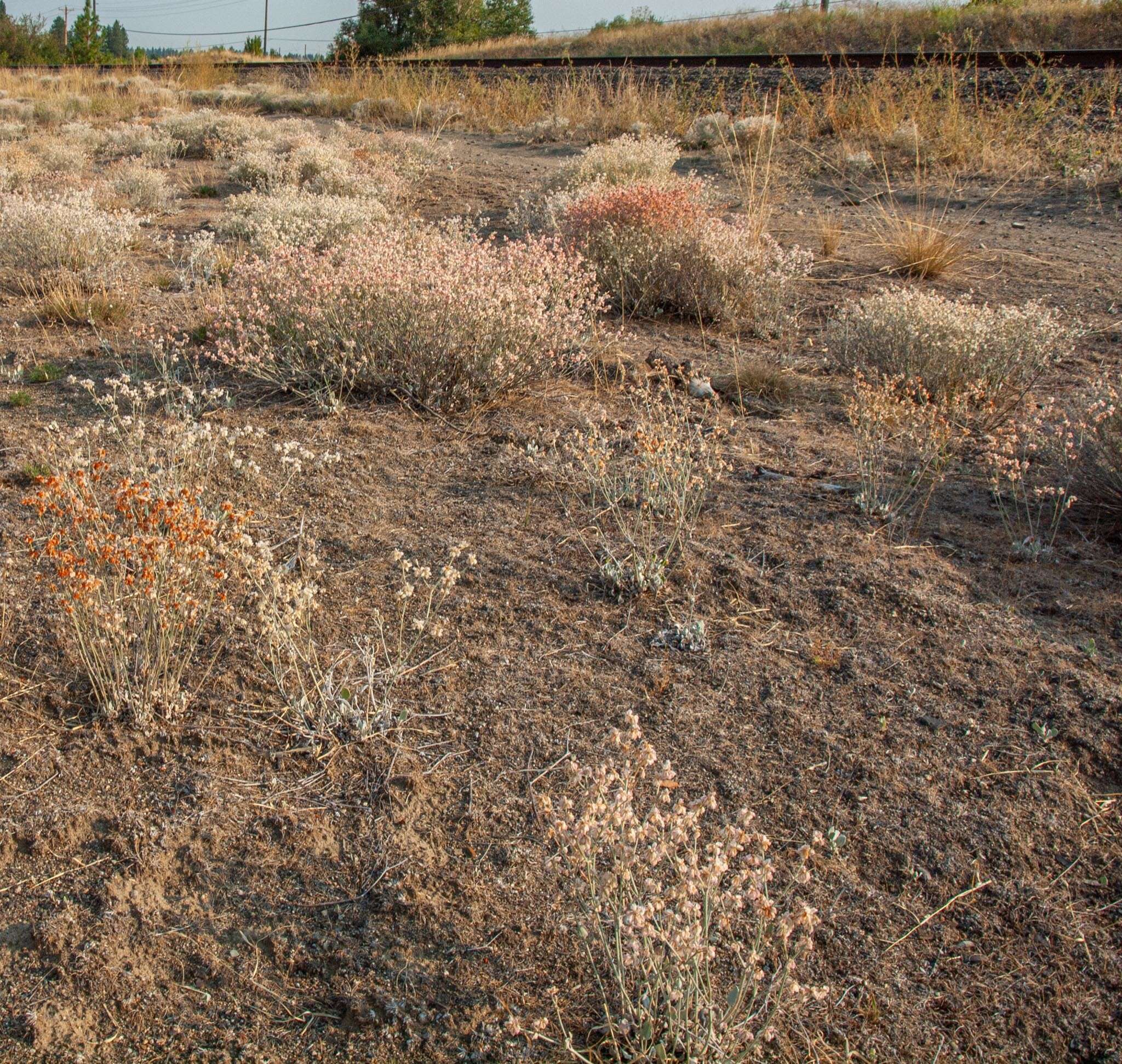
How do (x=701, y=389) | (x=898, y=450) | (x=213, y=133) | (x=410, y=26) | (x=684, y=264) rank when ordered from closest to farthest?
(x=898, y=450) → (x=701, y=389) → (x=684, y=264) → (x=213, y=133) → (x=410, y=26)

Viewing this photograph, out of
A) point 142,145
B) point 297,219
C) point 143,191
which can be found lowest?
point 297,219

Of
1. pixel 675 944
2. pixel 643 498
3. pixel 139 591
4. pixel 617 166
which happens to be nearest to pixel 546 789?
pixel 675 944

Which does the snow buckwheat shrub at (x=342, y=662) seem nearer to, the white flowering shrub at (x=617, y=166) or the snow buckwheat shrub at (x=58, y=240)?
the snow buckwheat shrub at (x=58, y=240)

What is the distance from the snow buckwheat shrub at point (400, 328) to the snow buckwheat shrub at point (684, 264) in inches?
53.0

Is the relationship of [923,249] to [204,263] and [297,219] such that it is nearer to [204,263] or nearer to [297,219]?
[297,219]

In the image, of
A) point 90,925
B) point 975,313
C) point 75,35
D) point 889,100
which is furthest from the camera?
point 75,35

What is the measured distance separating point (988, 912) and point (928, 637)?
3.55 feet

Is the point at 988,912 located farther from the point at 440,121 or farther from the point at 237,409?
the point at 440,121

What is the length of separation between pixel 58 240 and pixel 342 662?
202 inches

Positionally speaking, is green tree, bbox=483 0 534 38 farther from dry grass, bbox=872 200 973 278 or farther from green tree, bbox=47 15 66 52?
dry grass, bbox=872 200 973 278

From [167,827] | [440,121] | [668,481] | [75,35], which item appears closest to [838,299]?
[668,481]

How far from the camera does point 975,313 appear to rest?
5.28m

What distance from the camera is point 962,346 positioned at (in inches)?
191

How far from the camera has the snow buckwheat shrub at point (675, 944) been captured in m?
1.82
